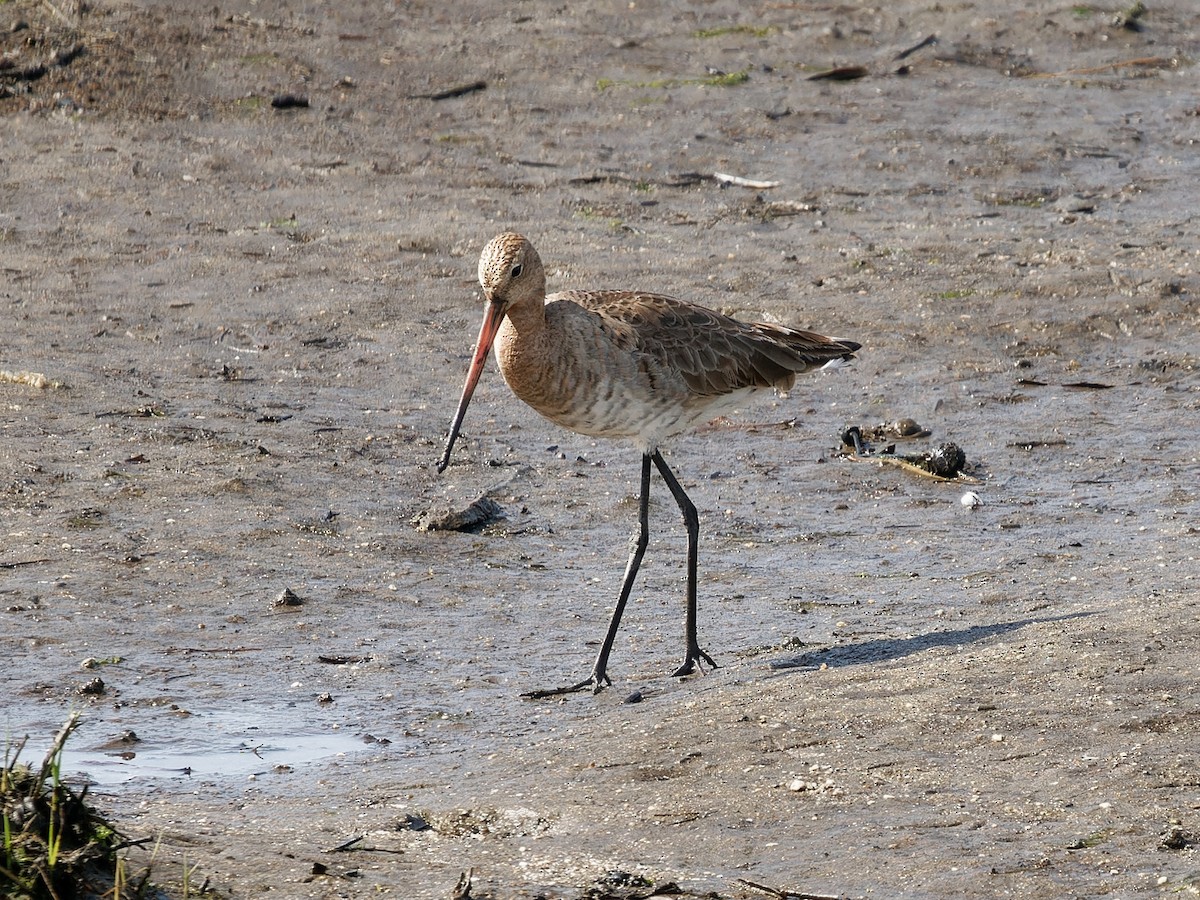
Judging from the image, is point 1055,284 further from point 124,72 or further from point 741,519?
point 124,72

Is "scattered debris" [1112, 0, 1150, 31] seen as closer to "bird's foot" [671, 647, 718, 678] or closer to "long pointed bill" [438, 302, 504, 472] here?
"long pointed bill" [438, 302, 504, 472]

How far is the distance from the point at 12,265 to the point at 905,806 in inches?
270

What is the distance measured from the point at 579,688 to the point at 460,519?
5.13ft

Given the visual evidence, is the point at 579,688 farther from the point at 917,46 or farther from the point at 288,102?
the point at 917,46

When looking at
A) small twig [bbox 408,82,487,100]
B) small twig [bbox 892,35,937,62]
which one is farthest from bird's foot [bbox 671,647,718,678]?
small twig [bbox 892,35,937,62]

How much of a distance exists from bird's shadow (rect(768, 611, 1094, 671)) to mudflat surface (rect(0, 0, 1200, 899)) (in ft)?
0.12

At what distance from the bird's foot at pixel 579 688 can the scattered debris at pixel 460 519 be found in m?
1.46

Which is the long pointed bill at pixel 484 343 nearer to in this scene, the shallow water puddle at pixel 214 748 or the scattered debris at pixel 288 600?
A: the scattered debris at pixel 288 600

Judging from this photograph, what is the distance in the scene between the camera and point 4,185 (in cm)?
1073

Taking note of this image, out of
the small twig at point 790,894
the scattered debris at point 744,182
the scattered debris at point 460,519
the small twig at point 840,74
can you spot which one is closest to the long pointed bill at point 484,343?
the scattered debris at point 460,519

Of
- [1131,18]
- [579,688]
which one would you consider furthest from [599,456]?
[1131,18]

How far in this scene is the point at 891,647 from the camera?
6.17 meters

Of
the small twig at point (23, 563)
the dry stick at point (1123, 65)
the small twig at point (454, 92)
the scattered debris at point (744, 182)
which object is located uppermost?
the small twig at point (454, 92)

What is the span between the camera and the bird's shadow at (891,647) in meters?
6.03
